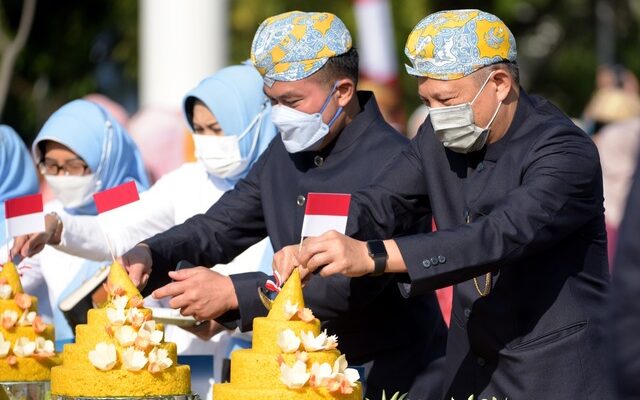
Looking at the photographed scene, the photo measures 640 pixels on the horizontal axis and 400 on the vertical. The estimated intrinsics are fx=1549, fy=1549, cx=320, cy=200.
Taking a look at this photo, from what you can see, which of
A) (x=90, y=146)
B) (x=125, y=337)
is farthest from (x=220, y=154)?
(x=125, y=337)

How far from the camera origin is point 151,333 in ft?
13.7

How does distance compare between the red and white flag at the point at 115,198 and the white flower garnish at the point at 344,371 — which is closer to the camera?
the white flower garnish at the point at 344,371

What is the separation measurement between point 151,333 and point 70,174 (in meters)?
Result: 2.54

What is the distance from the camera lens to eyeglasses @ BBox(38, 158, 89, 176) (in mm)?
6570

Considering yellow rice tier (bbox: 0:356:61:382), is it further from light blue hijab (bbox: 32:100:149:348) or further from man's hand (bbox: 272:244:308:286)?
light blue hijab (bbox: 32:100:149:348)

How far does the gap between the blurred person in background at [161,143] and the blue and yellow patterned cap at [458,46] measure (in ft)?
17.1

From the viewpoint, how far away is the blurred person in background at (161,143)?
31.1 ft

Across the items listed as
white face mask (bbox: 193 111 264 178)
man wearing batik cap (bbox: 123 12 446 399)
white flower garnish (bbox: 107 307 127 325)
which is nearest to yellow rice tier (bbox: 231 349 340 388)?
white flower garnish (bbox: 107 307 127 325)

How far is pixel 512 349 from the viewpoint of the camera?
14.0ft

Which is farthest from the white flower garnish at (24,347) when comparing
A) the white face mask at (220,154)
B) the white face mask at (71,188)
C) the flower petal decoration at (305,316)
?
the white face mask at (71,188)

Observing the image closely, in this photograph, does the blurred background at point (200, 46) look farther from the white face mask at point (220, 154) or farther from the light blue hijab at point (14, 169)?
the white face mask at point (220, 154)

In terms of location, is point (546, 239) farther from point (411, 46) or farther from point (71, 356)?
point (71, 356)

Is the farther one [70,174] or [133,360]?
[70,174]

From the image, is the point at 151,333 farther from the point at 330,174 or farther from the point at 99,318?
the point at 330,174
